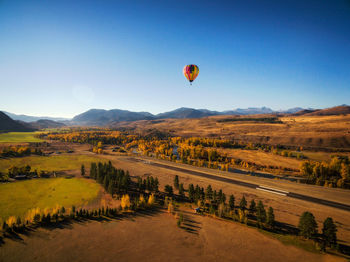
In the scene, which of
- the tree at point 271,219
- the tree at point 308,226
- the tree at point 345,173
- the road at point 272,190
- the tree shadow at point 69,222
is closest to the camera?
the tree at point 308,226

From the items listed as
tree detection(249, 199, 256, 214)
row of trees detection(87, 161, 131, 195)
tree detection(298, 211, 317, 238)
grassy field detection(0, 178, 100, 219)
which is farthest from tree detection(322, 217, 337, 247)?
grassy field detection(0, 178, 100, 219)

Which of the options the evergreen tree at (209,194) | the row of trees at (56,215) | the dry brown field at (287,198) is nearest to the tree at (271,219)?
the dry brown field at (287,198)

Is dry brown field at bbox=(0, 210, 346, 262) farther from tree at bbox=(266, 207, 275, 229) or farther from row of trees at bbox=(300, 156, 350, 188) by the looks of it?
row of trees at bbox=(300, 156, 350, 188)

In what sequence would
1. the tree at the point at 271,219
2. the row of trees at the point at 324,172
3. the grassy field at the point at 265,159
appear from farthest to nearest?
the grassy field at the point at 265,159
the row of trees at the point at 324,172
the tree at the point at 271,219

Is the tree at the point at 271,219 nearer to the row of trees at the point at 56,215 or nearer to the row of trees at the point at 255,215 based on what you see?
the row of trees at the point at 255,215

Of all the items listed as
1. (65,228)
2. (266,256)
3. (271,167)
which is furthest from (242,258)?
(271,167)

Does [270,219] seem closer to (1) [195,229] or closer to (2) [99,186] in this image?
(1) [195,229]
